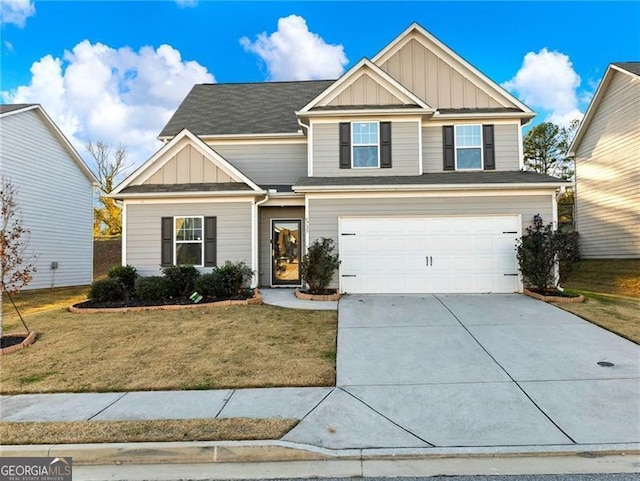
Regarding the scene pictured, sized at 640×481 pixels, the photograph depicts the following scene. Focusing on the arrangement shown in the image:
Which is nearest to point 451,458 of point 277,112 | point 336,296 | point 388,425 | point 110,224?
point 388,425

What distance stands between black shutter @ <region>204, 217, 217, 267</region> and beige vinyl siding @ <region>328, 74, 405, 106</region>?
5.40 m

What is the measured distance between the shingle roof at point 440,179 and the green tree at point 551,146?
59.6ft

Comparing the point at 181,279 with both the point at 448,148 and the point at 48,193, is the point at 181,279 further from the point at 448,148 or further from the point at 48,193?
the point at 48,193

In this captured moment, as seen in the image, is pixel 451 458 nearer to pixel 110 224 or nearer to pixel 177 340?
pixel 177 340

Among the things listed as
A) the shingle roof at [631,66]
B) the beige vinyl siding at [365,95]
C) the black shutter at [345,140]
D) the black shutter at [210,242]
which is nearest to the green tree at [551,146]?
the shingle roof at [631,66]

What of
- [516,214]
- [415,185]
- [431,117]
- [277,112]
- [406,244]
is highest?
[277,112]


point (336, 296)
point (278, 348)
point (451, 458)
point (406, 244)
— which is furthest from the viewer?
point (406, 244)

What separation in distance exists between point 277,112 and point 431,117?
611cm

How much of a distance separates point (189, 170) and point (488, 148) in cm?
977

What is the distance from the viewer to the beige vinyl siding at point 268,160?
547 inches

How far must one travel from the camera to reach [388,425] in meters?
4.07

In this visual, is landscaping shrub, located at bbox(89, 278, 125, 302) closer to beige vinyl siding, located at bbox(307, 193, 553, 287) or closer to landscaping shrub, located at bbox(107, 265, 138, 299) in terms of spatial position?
landscaping shrub, located at bbox(107, 265, 138, 299)

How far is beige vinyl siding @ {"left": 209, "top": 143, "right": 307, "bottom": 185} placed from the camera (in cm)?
1391

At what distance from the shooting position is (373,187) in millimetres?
10812
